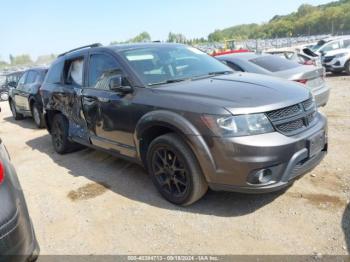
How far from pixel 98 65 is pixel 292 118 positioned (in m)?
2.74

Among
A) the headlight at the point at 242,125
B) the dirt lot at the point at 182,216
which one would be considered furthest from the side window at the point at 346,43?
the headlight at the point at 242,125

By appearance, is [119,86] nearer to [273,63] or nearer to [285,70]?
[285,70]

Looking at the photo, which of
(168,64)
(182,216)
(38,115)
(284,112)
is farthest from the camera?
(38,115)

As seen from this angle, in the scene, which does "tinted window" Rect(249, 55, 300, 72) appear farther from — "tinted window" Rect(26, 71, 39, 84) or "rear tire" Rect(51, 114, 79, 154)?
"tinted window" Rect(26, 71, 39, 84)

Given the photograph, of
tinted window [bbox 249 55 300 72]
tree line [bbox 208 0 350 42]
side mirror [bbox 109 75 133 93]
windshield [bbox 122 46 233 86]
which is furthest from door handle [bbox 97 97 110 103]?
tree line [bbox 208 0 350 42]

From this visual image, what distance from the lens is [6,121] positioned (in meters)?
11.8

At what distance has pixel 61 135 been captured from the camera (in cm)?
616

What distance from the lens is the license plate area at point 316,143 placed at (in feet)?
11.3

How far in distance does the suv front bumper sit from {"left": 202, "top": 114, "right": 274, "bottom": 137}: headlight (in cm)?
5

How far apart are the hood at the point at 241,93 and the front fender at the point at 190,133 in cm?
22

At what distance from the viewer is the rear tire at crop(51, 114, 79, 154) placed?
234 inches

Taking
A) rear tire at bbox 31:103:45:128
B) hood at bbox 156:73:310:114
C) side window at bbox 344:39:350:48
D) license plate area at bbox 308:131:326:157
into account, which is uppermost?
hood at bbox 156:73:310:114

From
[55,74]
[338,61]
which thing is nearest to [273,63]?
[55,74]

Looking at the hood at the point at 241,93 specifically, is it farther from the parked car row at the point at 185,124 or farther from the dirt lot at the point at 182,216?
the dirt lot at the point at 182,216
